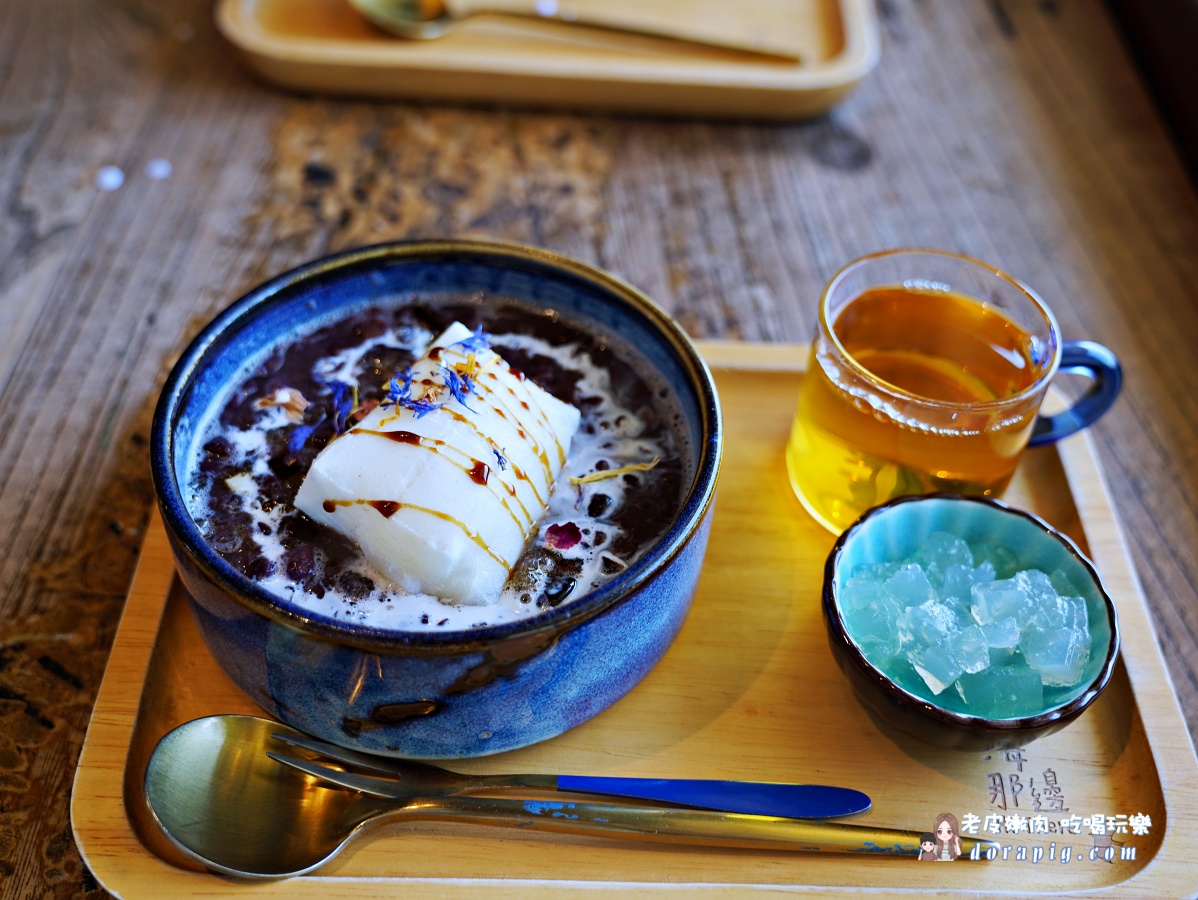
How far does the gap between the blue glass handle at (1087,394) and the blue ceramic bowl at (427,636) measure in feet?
1.75

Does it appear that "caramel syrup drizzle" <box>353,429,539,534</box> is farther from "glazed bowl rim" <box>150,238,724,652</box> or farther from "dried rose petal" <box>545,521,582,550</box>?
"glazed bowl rim" <box>150,238,724,652</box>

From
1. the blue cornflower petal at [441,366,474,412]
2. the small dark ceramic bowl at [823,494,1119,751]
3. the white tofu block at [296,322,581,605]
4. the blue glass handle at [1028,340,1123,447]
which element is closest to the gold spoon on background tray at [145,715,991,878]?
the small dark ceramic bowl at [823,494,1119,751]

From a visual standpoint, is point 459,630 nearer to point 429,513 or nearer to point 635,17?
point 429,513

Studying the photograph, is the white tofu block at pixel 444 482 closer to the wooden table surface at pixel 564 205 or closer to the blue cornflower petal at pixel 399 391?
the blue cornflower petal at pixel 399 391

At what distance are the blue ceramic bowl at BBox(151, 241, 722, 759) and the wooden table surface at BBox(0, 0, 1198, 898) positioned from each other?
0.40 metres

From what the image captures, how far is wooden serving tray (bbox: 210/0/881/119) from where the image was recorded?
230cm

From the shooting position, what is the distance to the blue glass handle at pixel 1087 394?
1.44 metres

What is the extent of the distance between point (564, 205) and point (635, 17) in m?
0.58

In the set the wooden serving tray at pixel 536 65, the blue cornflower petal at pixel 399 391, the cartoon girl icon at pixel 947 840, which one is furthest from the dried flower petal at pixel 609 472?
the wooden serving tray at pixel 536 65

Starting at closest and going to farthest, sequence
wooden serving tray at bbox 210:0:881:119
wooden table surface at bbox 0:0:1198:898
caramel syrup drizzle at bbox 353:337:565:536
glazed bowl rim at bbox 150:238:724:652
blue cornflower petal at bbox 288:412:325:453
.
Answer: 1. glazed bowl rim at bbox 150:238:724:652
2. caramel syrup drizzle at bbox 353:337:565:536
3. blue cornflower petal at bbox 288:412:325:453
4. wooden table surface at bbox 0:0:1198:898
5. wooden serving tray at bbox 210:0:881:119

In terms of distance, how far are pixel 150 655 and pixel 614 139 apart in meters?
1.58

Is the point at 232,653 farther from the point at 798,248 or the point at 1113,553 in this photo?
the point at 798,248

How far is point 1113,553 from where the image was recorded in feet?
4.80

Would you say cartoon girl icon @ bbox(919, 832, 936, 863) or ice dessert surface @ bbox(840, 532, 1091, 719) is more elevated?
ice dessert surface @ bbox(840, 532, 1091, 719)
